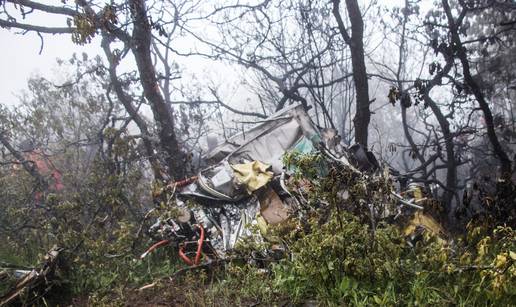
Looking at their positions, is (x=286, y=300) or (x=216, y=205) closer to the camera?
(x=286, y=300)

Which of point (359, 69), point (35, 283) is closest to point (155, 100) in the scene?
point (35, 283)

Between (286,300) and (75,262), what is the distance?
2.99 metres

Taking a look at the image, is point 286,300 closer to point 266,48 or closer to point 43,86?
point 266,48

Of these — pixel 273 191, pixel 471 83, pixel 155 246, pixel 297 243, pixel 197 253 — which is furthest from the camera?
pixel 471 83

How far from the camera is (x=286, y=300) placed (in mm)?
3654

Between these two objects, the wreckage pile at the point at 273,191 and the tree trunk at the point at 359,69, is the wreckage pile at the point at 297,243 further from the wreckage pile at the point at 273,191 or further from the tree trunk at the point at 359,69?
the tree trunk at the point at 359,69

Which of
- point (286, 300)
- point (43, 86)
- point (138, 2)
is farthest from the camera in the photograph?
point (43, 86)

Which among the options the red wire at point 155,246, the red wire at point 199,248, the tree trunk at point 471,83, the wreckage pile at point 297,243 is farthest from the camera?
the tree trunk at point 471,83

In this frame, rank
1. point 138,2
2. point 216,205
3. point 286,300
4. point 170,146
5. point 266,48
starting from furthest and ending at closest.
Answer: point 266,48, point 170,146, point 138,2, point 216,205, point 286,300

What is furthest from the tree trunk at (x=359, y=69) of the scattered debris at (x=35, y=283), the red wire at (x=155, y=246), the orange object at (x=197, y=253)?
the scattered debris at (x=35, y=283)

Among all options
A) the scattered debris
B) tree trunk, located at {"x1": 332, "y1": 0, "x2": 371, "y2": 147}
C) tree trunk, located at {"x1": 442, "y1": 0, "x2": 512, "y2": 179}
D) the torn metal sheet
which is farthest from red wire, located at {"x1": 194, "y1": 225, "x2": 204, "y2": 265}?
tree trunk, located at {"x1": 442, "y1": 0, "x2": 512, "y2": 179}

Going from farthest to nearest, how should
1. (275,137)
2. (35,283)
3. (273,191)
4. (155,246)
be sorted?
(275,137) < (273,191) < (155,246) < (35,283)

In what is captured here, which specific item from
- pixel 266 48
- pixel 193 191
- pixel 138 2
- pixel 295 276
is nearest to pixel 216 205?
pixel 193 191

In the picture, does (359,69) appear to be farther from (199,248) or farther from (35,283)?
(35,283)
